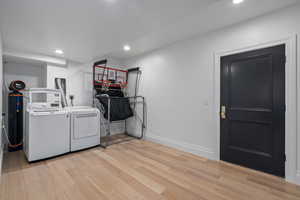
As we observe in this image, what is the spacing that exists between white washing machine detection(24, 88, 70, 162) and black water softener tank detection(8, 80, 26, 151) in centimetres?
66

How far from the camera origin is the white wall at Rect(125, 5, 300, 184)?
6.86 feet

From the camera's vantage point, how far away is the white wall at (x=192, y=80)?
6.86ft

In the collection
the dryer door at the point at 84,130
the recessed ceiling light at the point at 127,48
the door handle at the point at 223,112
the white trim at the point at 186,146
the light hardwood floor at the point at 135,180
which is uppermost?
the recessed ceiling light at the point at 127,48

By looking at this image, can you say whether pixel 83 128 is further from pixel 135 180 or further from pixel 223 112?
pixel 223 112

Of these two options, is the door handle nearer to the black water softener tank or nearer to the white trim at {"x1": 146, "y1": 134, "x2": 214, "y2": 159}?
the white trim at {"x1": 146, "y1": 134, "x2": 214, "y2": 159}

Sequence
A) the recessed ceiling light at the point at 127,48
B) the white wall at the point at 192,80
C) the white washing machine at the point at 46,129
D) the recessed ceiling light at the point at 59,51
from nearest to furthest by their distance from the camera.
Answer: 1. the white wall at the point at 192,80
2. the white washing machine at the point at 46,129
3. the recessed ceiling light at the point at 59,51
4. the recessed ceiling light at the point at 127,48

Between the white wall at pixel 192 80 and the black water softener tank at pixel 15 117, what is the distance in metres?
2.94

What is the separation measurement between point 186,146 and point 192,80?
4.69ft

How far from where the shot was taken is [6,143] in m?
3.09

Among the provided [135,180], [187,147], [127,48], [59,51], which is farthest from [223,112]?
[59,51]

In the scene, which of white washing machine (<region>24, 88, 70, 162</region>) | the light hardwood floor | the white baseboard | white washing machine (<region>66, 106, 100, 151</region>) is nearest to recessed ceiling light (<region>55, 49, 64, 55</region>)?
white washing machine (<region>24, 88, 70, 162</region>)

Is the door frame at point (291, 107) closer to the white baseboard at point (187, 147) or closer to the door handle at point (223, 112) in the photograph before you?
the door handle at point (223, 112)

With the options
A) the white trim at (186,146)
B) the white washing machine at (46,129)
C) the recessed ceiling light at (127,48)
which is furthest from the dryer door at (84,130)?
the recessed ceiling light at (127,48)

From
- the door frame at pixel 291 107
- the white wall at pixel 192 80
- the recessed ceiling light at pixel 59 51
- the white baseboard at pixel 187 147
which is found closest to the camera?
the door frame at pixel 291 107
